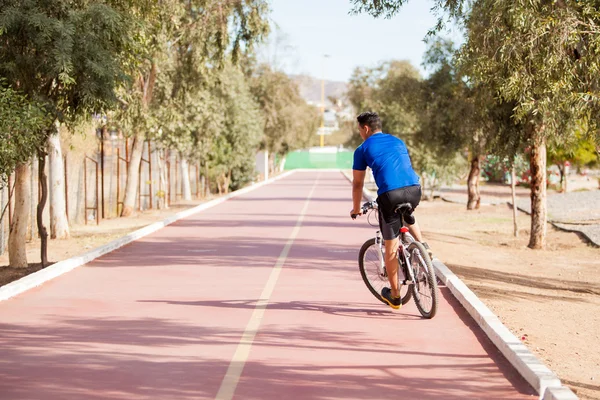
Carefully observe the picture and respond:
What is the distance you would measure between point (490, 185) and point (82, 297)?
190 ft

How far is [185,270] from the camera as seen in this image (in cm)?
1589

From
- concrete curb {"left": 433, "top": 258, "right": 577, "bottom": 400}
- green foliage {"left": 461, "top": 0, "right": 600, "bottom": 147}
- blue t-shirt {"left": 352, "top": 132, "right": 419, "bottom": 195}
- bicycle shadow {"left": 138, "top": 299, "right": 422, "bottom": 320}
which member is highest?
green foliage {"left": 461, "top": 0, "right": 600, "bottom": 147}

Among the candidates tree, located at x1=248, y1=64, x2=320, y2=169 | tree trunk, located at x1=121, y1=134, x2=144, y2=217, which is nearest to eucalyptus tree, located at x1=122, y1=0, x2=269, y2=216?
tree trunk, located at x1=121, y1=134, x2=144, y2=217

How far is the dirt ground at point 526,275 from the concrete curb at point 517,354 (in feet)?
1.52

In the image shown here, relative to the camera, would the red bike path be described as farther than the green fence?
No

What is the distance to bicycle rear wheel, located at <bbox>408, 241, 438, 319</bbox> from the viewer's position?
10273mm

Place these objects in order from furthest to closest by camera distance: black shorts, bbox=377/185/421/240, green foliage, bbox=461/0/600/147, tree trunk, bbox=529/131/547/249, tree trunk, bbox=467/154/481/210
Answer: tree trunk, bbox=467/154/481/210 → tree trunk, bbox=529/131/547/249 → green foliage, bbox=461/0/600/147 → black shorts, bbox=377/185/421/240

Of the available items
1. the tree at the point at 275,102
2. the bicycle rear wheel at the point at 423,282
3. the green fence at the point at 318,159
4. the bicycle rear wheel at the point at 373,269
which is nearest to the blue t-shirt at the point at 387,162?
the bicycle rear wheel at the point at 423,282

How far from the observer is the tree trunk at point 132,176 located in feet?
106

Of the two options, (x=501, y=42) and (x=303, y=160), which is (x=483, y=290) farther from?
(x=303, y=160)

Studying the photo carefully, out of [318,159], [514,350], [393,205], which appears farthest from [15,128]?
[318,159]

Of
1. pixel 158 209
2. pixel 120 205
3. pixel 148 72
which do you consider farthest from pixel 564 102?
pixel 158 209

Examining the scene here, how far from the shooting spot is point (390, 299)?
11172 millimetres

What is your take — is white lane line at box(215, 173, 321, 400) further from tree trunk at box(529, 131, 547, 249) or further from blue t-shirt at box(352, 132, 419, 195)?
tree trunk at box(529, 131, 547, 249)
